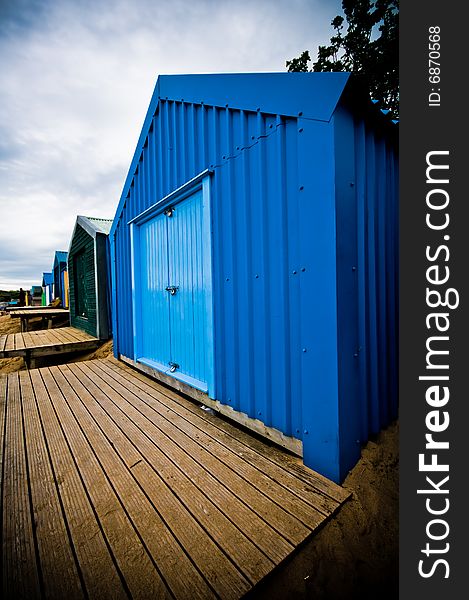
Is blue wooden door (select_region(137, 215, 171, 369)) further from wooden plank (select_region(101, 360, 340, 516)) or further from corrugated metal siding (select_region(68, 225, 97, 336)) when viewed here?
corrugated metal siding (select_region(68, 225, 97, 336))

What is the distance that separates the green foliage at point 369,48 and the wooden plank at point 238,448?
10563mm

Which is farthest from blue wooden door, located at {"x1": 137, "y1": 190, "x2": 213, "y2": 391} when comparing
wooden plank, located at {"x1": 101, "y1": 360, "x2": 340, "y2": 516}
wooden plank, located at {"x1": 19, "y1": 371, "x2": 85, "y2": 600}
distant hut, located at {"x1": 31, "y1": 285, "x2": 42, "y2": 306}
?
distant hut, located at {"x1": 31, "y1": 285, "x2": 42, "y2": 306}

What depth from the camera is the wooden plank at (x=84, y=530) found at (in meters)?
1.00

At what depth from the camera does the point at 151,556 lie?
3.66ft

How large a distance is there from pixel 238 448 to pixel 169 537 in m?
0.85

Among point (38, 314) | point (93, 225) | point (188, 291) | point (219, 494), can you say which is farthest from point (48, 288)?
point (219, 494)

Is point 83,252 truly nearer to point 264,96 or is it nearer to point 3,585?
point 264,96

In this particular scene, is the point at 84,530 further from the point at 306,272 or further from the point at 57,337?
the point at 57,337

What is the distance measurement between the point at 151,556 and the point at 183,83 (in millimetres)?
3938

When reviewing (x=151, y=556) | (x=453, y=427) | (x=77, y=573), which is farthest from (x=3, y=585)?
(x=453, y=427)

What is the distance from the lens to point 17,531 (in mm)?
1257

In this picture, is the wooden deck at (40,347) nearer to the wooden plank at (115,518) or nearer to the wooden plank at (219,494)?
the wooden plank at (115,518)

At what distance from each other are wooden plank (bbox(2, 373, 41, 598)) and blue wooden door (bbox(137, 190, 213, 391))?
1.53m

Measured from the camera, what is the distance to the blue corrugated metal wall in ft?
5.16
